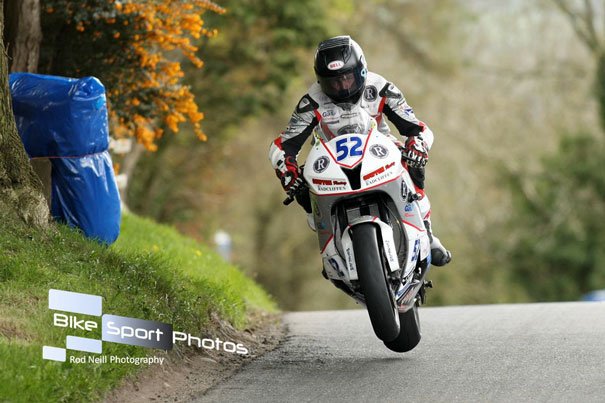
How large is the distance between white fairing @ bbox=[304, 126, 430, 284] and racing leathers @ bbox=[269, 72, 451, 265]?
31 cm

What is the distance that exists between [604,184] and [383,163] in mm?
27982

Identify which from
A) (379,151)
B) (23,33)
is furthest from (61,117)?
(379,151)

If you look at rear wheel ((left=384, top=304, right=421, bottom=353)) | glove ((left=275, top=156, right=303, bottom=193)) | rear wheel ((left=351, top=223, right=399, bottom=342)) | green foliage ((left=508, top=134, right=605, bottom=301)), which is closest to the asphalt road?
rear wheel ((left=384, top=304, right=421, bottom=353))

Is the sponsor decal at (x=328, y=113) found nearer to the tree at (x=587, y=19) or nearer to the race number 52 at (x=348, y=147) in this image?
the race number 52 at (x=348, y=147)

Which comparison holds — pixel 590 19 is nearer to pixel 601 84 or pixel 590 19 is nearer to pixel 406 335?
pixel 601 84

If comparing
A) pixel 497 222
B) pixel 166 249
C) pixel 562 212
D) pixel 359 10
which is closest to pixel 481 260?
pixel 497 222

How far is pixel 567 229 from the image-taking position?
3500 centimetres

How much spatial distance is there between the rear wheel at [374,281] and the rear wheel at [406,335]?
0.83m

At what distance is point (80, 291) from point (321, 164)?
1.89 m

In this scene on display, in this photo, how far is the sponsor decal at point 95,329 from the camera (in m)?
7.18

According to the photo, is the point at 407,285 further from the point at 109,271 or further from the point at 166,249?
the point at 166,249

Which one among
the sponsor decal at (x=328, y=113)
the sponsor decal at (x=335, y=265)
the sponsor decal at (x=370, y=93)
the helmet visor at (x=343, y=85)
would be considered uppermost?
the helmet visor at (x=343, y=85)

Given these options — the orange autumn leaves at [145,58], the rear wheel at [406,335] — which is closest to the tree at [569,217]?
the orange autumn leaves at [145,58]

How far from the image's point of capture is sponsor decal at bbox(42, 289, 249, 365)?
7.18m
